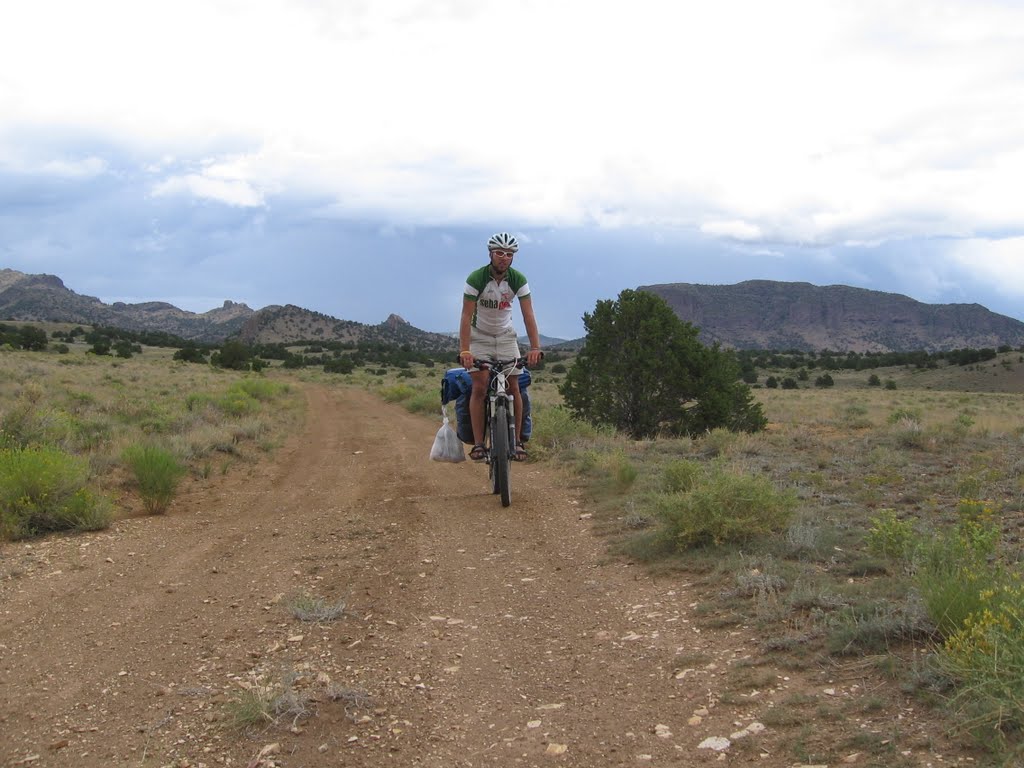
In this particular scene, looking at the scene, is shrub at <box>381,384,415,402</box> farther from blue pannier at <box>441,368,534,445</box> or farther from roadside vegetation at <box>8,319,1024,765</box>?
blue pannier at <box>441,368,534,445</box>

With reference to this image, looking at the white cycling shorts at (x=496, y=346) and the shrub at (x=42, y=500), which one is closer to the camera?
the shrub at (x=42, y=500)

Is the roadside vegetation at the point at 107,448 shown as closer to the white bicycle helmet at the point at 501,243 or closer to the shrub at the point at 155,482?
the shrub at the point at 155,482

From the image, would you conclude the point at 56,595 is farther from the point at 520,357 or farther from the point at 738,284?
the point at 738,284

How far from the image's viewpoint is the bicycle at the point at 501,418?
8.27 m

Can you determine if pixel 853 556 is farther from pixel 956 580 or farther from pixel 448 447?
pixel 448 447

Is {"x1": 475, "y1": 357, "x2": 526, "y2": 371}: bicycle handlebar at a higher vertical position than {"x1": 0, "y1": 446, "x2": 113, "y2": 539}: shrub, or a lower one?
higher

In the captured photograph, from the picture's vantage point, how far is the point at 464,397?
8812 mm

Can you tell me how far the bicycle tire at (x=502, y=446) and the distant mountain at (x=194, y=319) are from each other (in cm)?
10386

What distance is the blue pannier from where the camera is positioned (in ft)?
28.5

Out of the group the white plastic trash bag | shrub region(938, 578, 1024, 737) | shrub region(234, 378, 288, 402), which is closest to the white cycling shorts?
the white plastic trash bag

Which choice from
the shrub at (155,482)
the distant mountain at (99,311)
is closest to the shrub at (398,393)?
the shrub at (155,482)

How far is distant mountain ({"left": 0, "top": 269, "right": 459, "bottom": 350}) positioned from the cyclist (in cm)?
10368

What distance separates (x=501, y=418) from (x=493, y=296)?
1274 millimetres

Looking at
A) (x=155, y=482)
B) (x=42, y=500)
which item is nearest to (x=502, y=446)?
(x=155, y=482)
